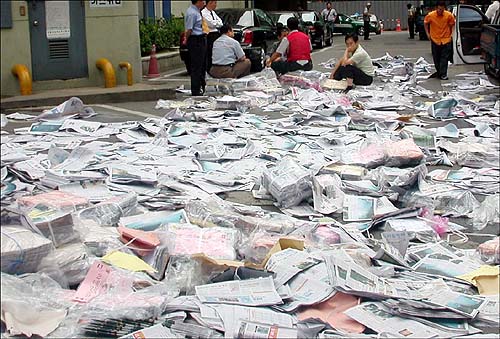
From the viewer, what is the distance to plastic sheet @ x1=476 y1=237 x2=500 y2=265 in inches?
202

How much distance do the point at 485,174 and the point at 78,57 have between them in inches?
299

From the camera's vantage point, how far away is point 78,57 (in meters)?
13.0

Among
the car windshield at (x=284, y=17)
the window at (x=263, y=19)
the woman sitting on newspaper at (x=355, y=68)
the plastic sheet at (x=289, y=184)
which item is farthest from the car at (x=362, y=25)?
the plastic sheet at (x=289, y=184)

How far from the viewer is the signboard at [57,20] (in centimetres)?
1244

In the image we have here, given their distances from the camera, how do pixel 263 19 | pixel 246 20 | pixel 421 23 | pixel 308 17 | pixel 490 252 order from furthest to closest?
1. pixel 421 23
2. pixel 308 17
3. pixel 263 19
4. pixel 246 20
5. pixel 490 252

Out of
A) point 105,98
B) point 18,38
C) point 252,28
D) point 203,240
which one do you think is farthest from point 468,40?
point 203,240

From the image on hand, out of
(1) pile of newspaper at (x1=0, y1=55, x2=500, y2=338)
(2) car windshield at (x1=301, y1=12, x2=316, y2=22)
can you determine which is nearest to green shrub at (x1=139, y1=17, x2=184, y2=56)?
(2) car windshield at (x1=301, y1=12, x2=316, y2=22)

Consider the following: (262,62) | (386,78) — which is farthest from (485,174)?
(262,62)

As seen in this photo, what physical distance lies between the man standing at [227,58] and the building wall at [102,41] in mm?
1311

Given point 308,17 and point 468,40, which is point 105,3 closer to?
point 468,40

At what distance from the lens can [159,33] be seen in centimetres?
1934

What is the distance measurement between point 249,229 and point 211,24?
9242 millimetres

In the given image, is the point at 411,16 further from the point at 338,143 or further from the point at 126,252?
the point at 126,252

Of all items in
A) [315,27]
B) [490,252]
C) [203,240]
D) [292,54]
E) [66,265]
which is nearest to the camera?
[66,265]
